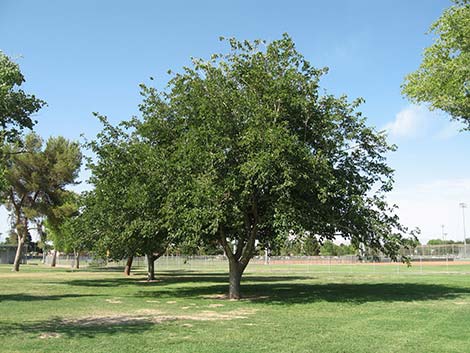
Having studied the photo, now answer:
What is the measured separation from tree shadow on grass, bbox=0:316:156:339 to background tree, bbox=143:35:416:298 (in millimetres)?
5142

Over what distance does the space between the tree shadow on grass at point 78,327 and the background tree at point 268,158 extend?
514 centimetres

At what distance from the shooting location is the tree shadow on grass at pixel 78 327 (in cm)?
1189

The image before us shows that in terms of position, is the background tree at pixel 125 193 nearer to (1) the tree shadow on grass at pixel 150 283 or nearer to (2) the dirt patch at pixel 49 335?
(1) the tree shadow on grass at pixel 150 283

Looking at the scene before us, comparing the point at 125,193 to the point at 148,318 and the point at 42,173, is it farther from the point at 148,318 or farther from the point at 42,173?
the point at 42,173

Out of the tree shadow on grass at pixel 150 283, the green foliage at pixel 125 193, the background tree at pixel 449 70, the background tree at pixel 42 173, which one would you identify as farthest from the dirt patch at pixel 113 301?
the background tree at pixel 42 173

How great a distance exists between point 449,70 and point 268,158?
9.64 meters

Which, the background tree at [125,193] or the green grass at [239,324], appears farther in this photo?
the background tree at [125,193]

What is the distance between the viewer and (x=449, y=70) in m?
21.0

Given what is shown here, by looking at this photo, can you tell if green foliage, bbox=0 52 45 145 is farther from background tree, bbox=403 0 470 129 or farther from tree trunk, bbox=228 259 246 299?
background tree, bbox=403 0 470 129

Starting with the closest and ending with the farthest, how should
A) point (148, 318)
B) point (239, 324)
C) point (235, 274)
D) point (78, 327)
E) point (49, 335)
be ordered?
point (49, 335) < point (78, 327) < point (239, 324) < point (148, 318) < point (235, 274)

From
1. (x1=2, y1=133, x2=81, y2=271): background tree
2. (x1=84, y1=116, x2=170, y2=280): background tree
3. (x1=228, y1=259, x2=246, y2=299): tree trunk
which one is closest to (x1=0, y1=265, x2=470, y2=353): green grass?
(x1=228, y1=259, x2=246, y2=299): tree trunk

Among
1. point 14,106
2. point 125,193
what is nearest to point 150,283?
point 125,193

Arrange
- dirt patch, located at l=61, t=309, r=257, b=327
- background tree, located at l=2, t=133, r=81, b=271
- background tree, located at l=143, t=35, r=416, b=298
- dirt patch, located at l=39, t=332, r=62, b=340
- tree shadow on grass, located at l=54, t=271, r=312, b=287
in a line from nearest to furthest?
dirt patch, located at l=39, t=332, r=62, b=340, dirt patch, located at l=61, t=309, r=257, b=327, background tree, located at l=143, t=35, r=416, b=298, tree shadow on grass, located at l=54, t=271, r=312, b=287, background tree, located at l=2, t=133, r=81, b=271

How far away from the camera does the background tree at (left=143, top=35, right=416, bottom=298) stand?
18.5m
